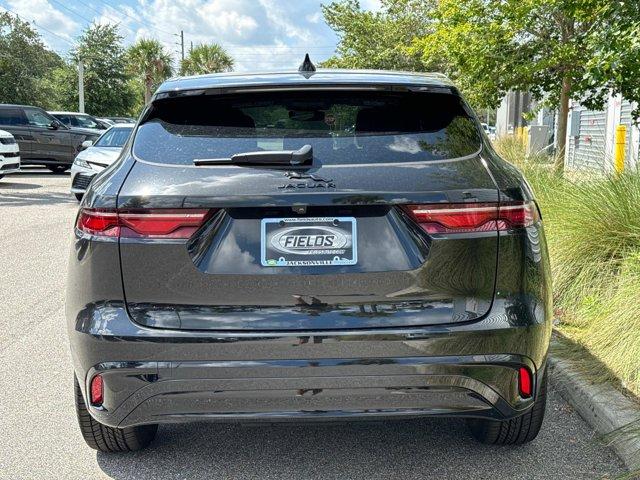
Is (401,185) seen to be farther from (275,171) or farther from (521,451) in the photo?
(521,451)

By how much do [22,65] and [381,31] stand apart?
25.6m

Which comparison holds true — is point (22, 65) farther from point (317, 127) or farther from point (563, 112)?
point (317, 127)

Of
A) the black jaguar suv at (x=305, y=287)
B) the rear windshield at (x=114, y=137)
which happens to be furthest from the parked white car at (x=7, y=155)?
the black jaguar suv at (x=305, y=287)

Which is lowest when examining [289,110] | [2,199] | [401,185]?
[2,199]

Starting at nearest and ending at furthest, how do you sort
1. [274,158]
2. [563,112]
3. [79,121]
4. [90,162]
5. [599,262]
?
[274,158], [599,262], [563,112], [90,162], [79,121]

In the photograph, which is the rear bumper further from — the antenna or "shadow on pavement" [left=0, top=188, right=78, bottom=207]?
"shadow on pavement" [left=0, top=188, right=78, bottom=207]

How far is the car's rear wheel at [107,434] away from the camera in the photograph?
333 cm

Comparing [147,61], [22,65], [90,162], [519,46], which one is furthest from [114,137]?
[147,61]

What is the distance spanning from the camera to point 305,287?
2750 mm

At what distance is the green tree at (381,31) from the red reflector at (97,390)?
2424 cm

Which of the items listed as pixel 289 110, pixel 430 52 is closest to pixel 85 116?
pixel 430 52

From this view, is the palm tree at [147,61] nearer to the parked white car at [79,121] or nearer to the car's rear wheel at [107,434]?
the parked white car at [79,121]

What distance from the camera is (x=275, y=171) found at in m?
2.84

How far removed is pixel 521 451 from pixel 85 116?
25664 millimetres
